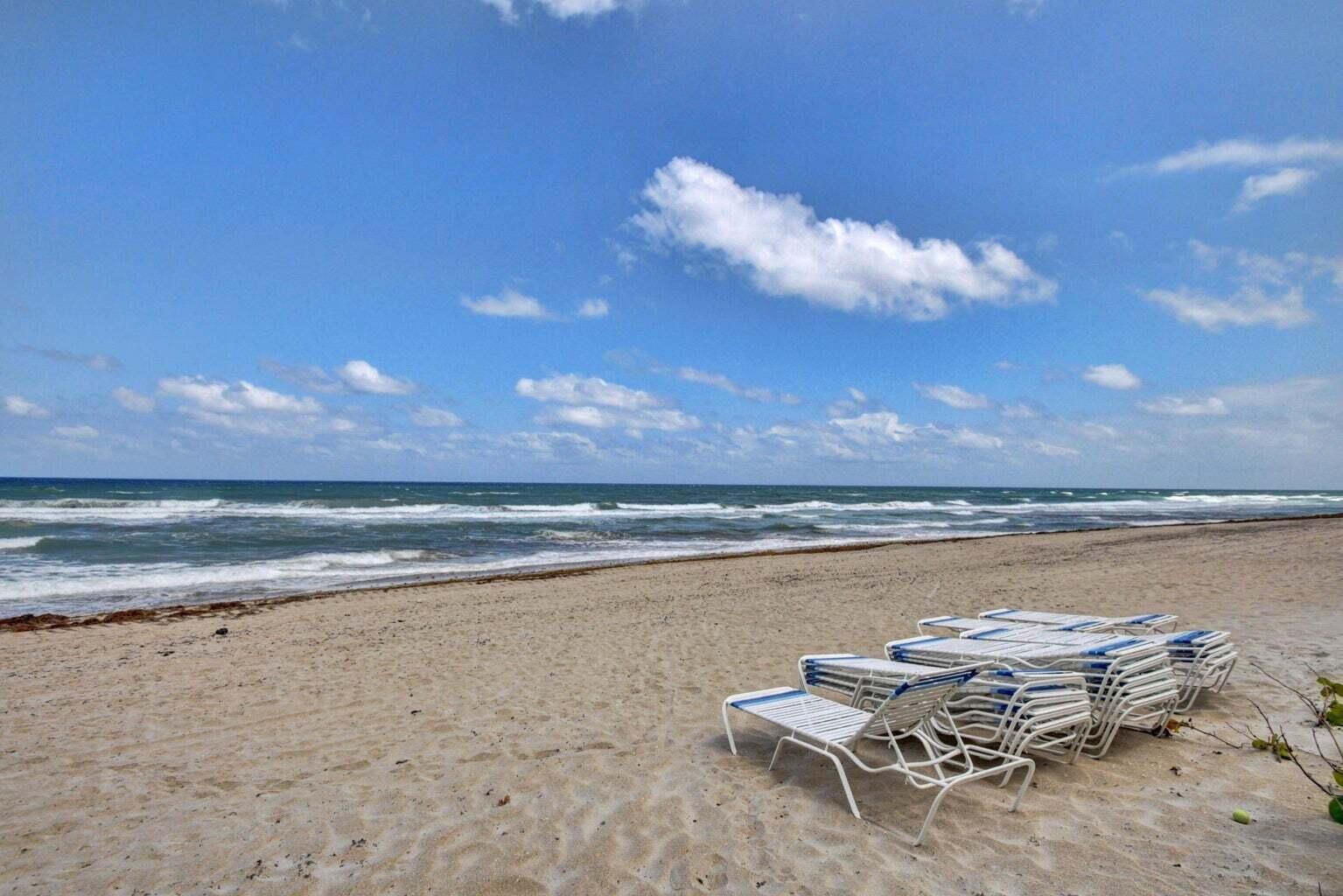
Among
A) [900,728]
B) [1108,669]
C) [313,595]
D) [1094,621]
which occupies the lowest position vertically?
[313,595]

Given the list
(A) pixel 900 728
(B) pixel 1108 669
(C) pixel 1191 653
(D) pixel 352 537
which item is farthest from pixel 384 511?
(B) pixel 1108 669

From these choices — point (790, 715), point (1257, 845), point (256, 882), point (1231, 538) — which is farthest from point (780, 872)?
point (1231, 538)

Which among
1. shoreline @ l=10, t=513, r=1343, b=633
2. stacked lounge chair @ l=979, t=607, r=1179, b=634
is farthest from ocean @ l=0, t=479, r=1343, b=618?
stacked lounge chair @ l=979, t=607, r=1179, b=634

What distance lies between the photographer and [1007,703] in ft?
13.4

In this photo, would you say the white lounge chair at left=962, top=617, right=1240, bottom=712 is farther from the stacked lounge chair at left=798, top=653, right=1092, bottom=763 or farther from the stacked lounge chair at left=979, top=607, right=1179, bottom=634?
the stacked lounge chair at left=979, top=607, right=1179, bottom=634

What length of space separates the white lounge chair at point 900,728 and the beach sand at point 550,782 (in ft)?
0.54

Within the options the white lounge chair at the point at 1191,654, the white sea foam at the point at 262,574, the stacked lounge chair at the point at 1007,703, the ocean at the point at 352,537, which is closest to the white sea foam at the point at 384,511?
the ocean at the point at 352,537

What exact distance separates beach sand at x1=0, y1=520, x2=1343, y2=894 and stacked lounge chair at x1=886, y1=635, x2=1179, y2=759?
0.20 m

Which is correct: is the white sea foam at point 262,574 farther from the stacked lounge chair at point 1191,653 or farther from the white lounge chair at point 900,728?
the stacked lounge chair at point 1191,653

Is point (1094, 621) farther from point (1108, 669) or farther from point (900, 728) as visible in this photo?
point (900, 728)

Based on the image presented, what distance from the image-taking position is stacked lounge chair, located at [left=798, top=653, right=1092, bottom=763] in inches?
157

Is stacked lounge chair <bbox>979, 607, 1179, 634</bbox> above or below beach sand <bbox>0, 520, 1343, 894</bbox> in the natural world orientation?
above

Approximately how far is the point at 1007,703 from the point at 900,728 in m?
0.62

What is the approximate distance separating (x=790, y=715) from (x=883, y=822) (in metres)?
0.82
